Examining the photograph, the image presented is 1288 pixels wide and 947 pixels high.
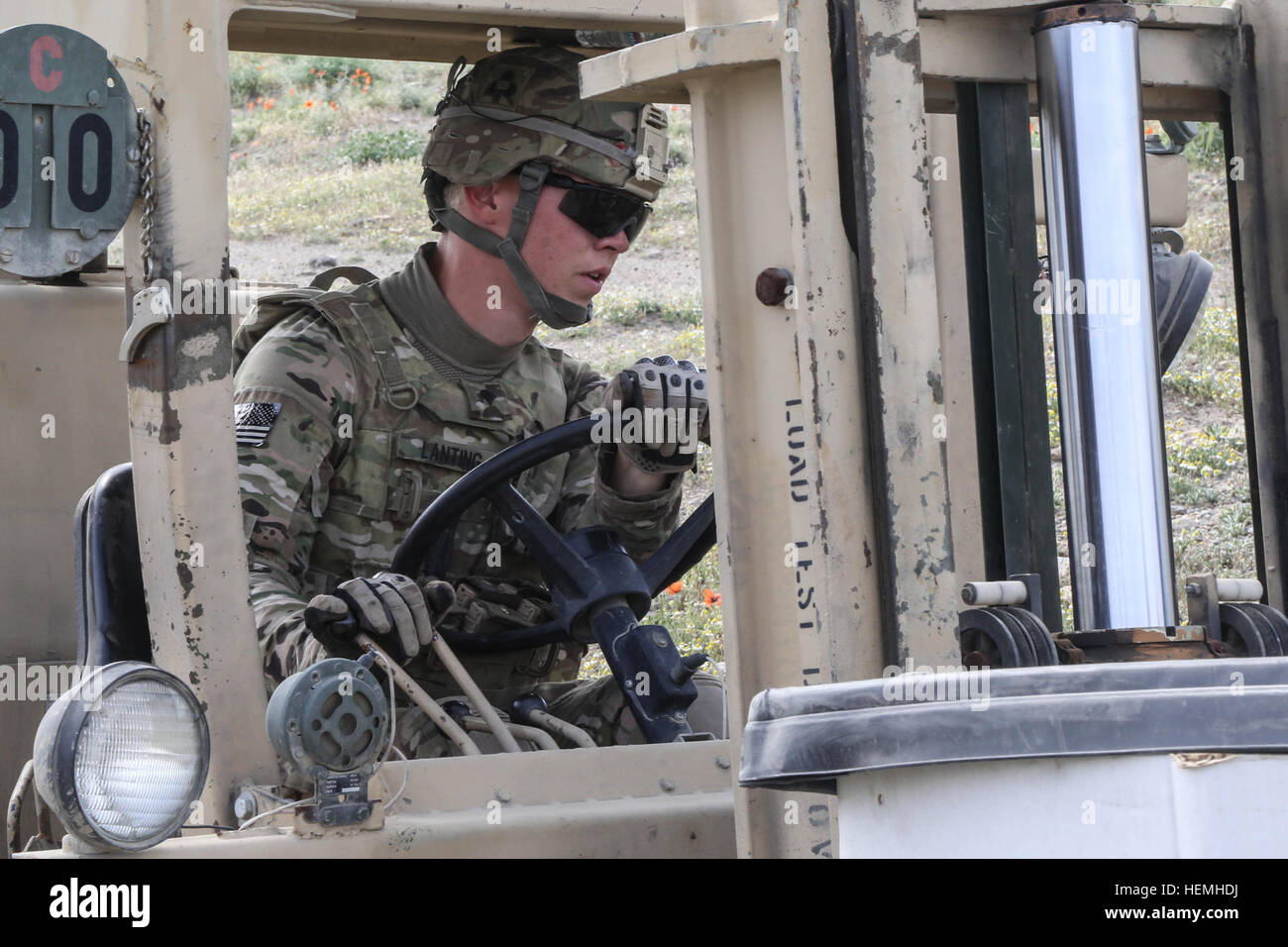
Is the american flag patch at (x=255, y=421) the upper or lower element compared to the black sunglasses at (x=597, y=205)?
lower

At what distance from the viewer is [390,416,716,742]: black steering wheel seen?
2988 mm

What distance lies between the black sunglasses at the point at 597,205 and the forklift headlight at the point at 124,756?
1675 millimetres

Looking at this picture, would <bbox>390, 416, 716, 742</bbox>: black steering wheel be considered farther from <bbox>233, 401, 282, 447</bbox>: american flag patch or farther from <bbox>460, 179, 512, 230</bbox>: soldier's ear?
<bbox>460, 179, 512, 230</bbox>: soldier's ear

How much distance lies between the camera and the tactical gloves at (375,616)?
8.87ft

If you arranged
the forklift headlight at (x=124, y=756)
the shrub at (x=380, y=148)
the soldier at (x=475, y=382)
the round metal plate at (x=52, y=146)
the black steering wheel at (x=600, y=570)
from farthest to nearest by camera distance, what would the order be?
the shrub at (x=380, y=148)
the soldier at (x=475, y=382)
the black steering wheel at (x=600, y=570)
the round metal plate at (x=52, y=146)
the forklift headlight at (x=124, y=756)

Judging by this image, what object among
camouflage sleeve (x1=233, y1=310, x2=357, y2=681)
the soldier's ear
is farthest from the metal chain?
the soldier's ear

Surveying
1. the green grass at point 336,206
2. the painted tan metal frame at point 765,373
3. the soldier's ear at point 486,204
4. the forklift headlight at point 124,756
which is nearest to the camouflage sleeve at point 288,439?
the soldier's ear at point 486,204

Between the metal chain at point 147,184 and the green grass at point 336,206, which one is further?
the green grass at point 336,206

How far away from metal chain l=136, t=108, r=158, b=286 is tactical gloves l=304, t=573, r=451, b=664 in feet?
1.87

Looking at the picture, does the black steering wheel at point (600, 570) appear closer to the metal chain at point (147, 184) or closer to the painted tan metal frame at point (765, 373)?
the painted tan metal frame at point (765, 373)

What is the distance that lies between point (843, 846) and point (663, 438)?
1.39m

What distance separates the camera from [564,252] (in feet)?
11.9
